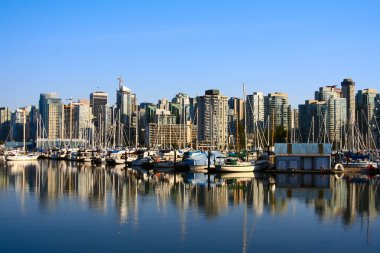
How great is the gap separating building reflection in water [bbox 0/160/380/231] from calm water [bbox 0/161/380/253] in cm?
7

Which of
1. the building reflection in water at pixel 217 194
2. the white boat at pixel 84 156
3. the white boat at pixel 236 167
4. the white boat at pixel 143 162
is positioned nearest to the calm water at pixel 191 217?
the building reflection in water at pixel 217 194

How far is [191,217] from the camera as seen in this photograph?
112ft

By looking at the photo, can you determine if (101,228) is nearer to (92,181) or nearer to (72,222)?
(72,222)

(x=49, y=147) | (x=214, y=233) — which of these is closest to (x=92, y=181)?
(x=214, y=233)

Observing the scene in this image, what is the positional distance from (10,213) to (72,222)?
5.81m

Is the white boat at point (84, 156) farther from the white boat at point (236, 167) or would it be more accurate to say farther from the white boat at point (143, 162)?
the white boat at point (236, 167)

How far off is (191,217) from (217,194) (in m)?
12.7

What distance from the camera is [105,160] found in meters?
104

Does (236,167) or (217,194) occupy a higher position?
(236,167)

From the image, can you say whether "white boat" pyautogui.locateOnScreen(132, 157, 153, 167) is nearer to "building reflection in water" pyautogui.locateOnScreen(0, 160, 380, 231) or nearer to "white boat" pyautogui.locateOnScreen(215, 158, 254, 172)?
"white boat" pyautogui.locateOnScreen(215, 158, 254, 172)

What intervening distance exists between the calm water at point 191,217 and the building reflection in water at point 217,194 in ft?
0.24

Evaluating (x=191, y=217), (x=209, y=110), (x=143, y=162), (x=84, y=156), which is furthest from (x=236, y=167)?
(x=209, y=110)

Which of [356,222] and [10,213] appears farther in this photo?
[10,213]

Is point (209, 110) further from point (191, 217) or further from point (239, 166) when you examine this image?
point (191, 217)
